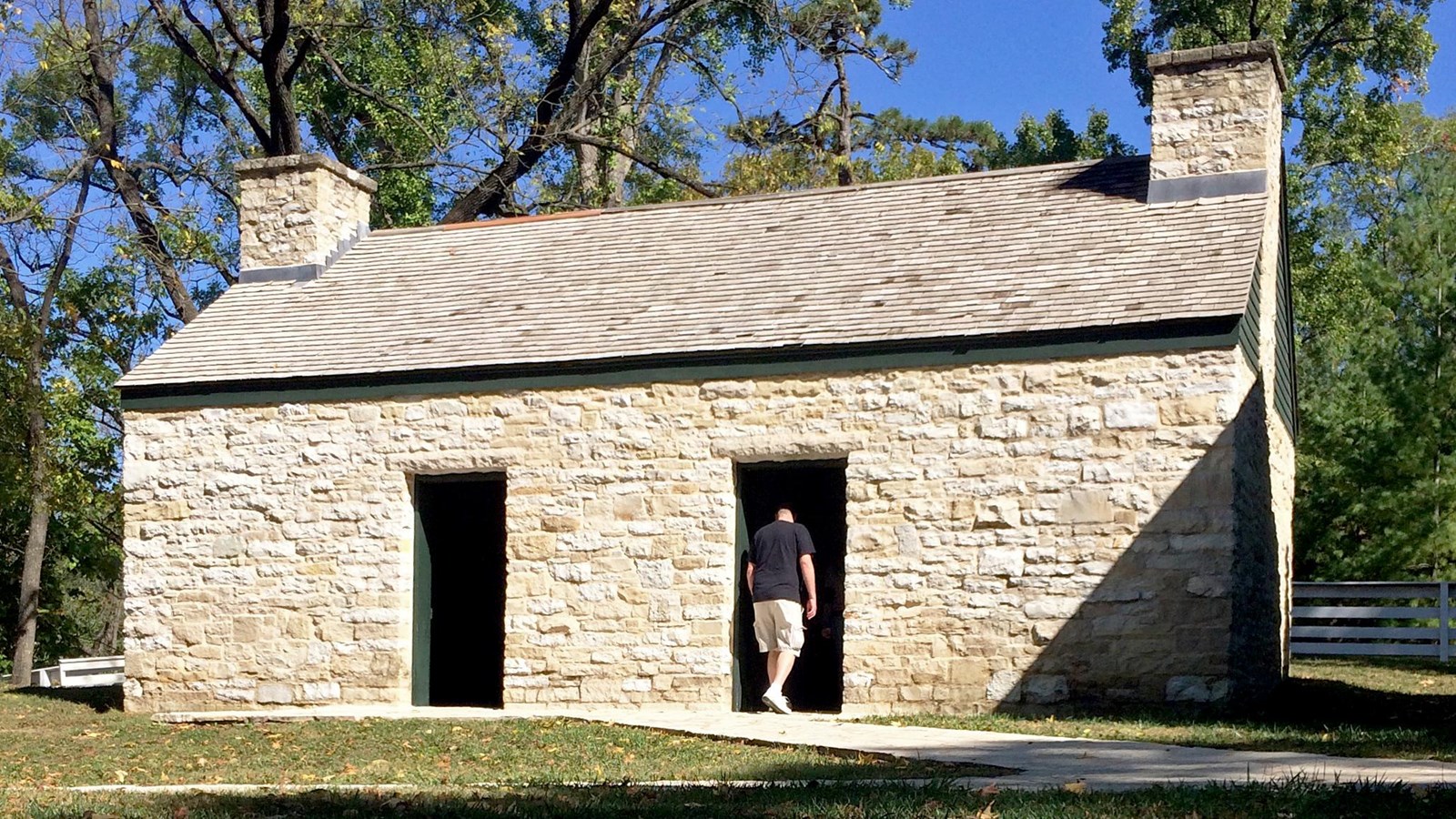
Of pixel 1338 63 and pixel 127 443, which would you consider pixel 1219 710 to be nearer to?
pixel 127 443

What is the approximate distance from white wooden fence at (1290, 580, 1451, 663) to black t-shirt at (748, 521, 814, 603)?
400 inches

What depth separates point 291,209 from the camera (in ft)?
56.7

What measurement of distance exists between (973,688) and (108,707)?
8021 mm

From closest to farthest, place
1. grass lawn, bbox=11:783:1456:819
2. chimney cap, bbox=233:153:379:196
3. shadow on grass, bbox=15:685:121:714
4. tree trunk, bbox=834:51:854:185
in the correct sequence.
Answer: grass lawn, bbox=11:783:1456:819 < shadow on grass, bbox=15:685:121:714 < chimney cap, bbox=233:153:379:196 < tree trunk, bbox=834:51:854:185

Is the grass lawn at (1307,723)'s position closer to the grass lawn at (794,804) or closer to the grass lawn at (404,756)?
the grass lawn at (404,756)

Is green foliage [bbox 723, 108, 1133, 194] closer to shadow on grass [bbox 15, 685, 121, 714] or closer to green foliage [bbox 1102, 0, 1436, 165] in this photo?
green foliage [bbox 1102, 0, 1436, 165]

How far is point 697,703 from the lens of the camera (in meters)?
13.3

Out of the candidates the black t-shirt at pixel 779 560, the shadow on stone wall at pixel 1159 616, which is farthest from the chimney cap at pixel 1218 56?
the black t-shirt at pixel 779 560

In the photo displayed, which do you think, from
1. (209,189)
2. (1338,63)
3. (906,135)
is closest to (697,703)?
(209,189)

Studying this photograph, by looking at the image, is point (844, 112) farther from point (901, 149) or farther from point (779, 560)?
point (779, 560)

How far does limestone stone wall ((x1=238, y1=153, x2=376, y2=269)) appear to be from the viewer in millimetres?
17188

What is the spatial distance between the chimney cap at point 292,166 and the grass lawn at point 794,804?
33.4 ft

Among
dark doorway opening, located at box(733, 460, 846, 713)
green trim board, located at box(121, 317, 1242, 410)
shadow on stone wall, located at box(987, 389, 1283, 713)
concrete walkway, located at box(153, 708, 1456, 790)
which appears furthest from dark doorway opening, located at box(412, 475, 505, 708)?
shadow on stone wall, located at box(987, 389, 1283, 713)

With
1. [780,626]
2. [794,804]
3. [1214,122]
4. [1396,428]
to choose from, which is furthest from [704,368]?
[1396,428]
